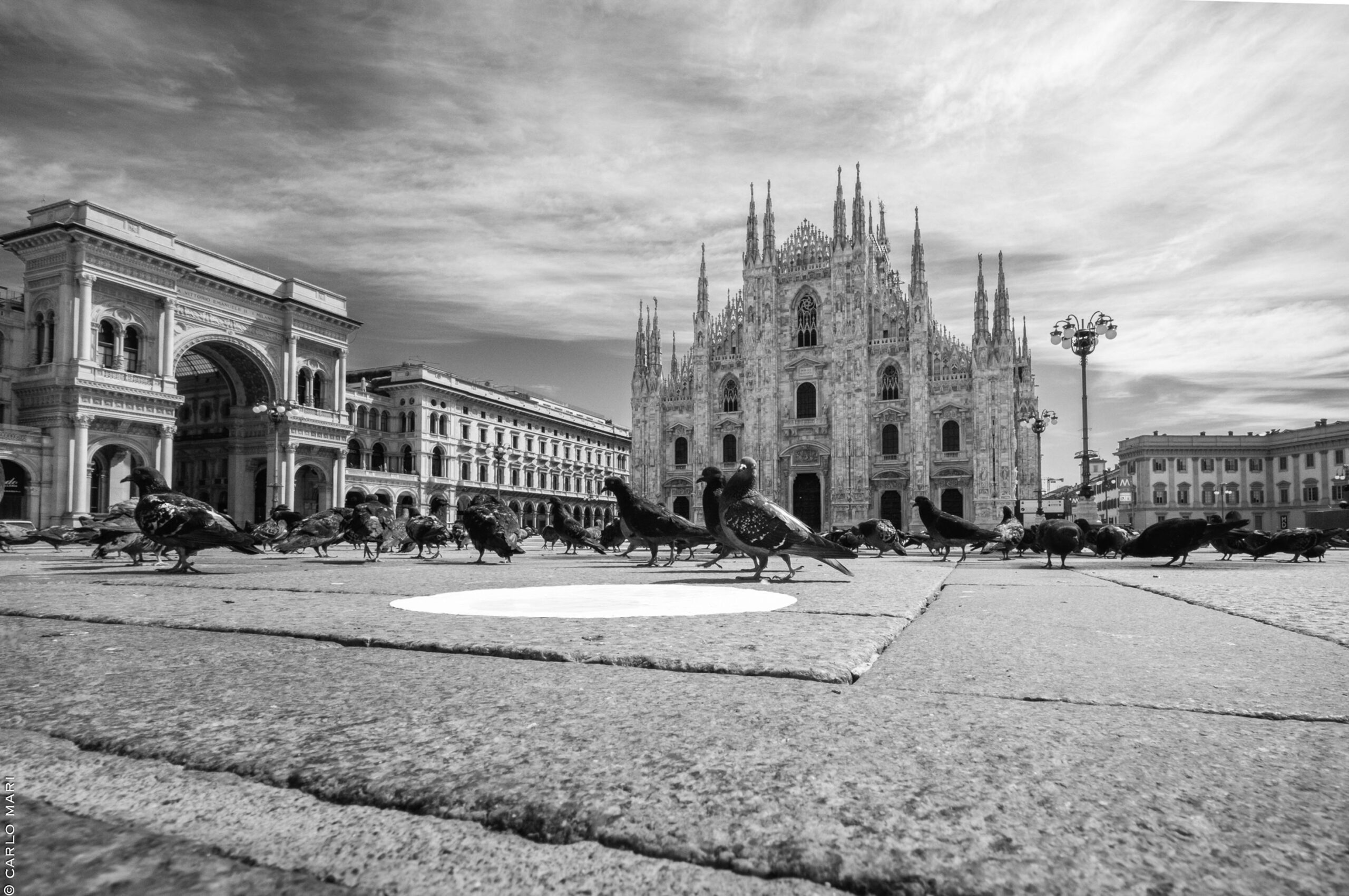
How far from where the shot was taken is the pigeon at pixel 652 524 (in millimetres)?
9148

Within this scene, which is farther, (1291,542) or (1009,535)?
(1009,535)

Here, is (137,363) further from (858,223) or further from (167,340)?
(858,223)

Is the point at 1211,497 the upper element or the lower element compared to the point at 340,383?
lower

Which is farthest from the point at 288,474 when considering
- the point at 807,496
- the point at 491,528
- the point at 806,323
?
the point at 491,528

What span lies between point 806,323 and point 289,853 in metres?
44.1

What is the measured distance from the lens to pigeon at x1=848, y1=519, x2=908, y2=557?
14531 mm

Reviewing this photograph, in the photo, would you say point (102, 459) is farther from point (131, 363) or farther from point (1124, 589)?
point (1124, 589)

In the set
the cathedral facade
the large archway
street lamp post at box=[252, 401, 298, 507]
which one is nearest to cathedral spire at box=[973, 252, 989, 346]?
the cathedral facade

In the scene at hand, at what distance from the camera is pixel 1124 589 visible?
17.9 ft

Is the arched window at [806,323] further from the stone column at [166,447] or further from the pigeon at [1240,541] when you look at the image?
the pigeon at [1240,541]

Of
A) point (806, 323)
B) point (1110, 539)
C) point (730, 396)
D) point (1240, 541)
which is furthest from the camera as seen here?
point (730, 396)

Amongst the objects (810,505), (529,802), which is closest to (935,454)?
(810,505)

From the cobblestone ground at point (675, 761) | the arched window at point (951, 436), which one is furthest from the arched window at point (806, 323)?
the cobblestone ground at point (675, 761)

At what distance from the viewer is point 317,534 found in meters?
11.0
